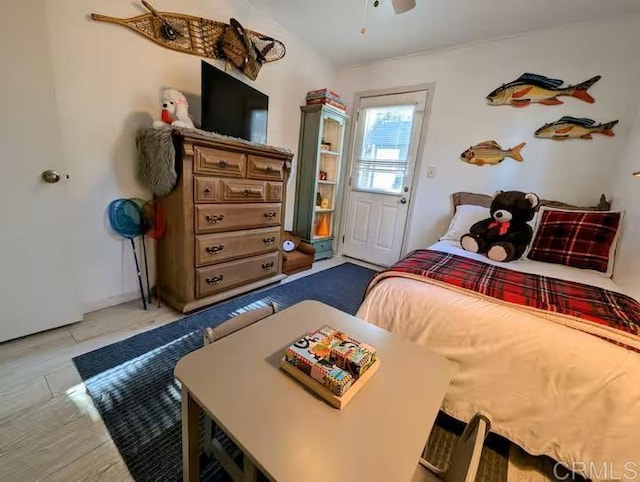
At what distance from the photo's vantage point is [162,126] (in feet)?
5.64

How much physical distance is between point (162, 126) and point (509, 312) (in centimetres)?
217

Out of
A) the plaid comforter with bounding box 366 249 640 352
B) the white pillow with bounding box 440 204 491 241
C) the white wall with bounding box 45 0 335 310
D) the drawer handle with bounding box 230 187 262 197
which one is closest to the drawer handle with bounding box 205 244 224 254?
the drawer handle with bounding box 230 187 262 197

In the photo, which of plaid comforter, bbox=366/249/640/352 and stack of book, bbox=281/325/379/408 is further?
plaid comforter, bbox=366/249/640/352

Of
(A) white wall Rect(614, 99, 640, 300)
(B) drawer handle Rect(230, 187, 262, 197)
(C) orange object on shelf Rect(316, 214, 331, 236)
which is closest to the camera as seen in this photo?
(A) white wall Rect(614, 99, 640, 300)

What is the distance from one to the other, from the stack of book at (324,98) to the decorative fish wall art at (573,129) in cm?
202

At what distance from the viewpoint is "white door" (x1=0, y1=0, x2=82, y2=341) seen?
136cm

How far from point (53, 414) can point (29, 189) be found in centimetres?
116

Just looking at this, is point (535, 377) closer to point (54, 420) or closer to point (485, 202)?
point (54, 420)

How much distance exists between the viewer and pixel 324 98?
296 cm

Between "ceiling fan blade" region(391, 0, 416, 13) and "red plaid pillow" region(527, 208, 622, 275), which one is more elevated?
"ceiling fan blade" region(391, 0, 416, 13)

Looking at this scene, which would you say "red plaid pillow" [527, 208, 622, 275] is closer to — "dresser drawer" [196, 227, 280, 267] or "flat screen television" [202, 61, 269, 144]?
"dresser drawer" [196, 227, 280, 267]

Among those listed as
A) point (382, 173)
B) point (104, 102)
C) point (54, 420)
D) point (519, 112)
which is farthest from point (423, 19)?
point (54, 420)

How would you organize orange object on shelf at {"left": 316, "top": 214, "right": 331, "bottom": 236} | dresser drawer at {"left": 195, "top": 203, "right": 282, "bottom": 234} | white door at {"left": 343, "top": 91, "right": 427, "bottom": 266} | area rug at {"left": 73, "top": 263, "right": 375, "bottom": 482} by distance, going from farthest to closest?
1. orange object on shelf at {"left": 316, "top": 214, "right": 331, "bottom": 236}
2. white door at {"left": 343, "top": 91, "right": 427, "bottom": 266}
3. dresser drawer at {"left": 195, "top": 203, "right": 282, "bottom": 234}
4. area rug at {"left": 73, "top": 263, "right": 375, "bottom": 482}

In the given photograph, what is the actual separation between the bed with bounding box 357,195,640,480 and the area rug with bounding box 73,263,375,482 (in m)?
0.97
